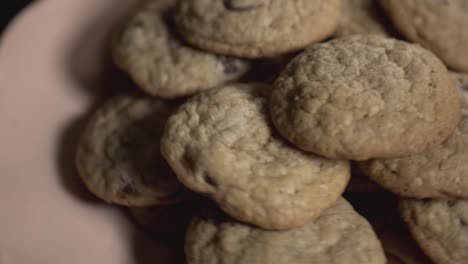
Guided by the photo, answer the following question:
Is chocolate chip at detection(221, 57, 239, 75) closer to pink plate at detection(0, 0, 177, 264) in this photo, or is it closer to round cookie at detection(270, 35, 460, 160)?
round cookie at detection(270, 35, 460, 160)

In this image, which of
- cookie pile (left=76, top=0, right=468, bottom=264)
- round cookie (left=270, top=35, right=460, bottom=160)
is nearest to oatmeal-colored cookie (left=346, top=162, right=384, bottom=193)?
cookie pile (left=76, top=0, right=468, bottom=264)

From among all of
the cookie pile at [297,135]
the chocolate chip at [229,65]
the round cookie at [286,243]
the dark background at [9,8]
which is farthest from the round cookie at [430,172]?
the dark background at [9,8]

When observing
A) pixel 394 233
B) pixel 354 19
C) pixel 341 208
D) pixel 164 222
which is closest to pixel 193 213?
pixel 164 222

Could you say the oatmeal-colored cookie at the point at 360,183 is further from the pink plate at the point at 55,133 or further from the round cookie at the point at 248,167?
the pink plate at the point at 55,133

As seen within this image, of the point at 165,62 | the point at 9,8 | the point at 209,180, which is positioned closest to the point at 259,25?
the point at 165,62

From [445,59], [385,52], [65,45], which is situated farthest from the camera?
[65,45]

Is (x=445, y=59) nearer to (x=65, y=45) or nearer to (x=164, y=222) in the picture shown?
(x=164, y=222)
